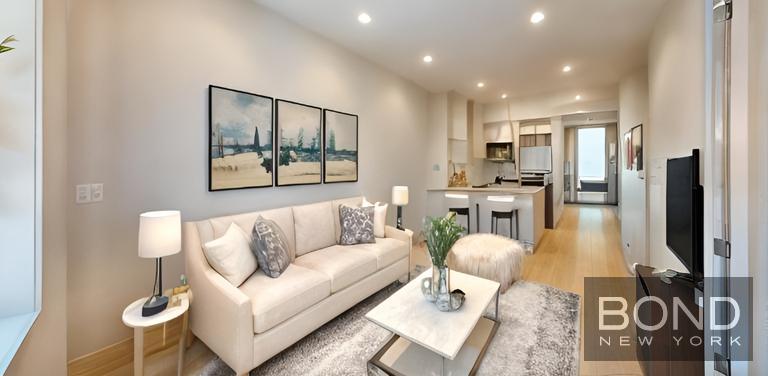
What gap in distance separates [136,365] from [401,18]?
3429 mm

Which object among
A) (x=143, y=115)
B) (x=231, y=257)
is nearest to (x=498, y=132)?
(x=231, y=257)

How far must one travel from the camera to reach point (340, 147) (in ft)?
11.3

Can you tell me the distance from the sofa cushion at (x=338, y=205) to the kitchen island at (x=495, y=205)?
7.00 feet

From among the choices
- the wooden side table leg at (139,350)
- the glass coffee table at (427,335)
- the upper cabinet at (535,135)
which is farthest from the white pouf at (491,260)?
the upper cabinet at (535,135)

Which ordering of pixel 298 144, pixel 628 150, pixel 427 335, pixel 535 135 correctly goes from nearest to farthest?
pixel 427 335, pixel 298 144, pixel 628 150, pixel 535 135

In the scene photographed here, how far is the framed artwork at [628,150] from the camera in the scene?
3.94 metres

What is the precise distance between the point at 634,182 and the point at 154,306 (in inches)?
209

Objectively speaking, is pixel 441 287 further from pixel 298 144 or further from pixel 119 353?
pixel 119 353

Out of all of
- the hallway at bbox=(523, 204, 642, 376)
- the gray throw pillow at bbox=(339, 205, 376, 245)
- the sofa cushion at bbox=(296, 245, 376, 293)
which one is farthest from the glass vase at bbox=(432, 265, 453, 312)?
the gray throw pillow at bbox=(339, 205, 376, 245)

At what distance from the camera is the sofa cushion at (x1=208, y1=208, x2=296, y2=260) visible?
7.07 feet

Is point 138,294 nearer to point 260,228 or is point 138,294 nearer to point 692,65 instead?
point 260,228

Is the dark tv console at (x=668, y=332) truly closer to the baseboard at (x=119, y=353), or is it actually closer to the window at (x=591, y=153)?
the baseboard at (x=119, y=353)

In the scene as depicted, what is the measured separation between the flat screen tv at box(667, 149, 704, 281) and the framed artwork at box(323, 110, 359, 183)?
3.00 m

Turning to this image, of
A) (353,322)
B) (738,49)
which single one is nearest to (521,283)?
(353,322)
